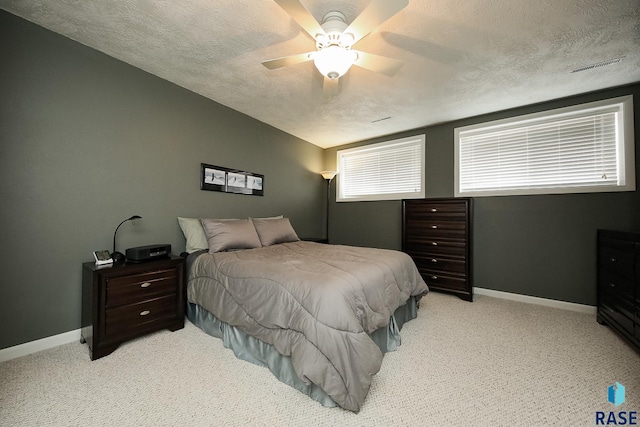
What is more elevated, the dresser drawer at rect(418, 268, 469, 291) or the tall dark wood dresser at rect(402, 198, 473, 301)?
the tall dark wood dresser at rect(402, 198, 473, 301)

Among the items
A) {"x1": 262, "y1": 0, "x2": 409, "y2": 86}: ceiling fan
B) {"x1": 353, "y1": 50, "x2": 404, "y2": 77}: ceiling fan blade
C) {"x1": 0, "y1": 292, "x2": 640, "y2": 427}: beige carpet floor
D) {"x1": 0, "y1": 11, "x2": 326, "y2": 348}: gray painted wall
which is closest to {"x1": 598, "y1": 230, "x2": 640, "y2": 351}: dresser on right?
{"x1": 0, "y1": 292, "x2": 640, "y2": 427}: beige carpet floor

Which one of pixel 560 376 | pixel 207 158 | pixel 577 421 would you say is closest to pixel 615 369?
pixel 560 376

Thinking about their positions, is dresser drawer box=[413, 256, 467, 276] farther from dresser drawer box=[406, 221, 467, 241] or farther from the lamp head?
the lamp head

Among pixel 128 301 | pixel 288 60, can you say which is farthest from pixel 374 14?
pixel 128 301

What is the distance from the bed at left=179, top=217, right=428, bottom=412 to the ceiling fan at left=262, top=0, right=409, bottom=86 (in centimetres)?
148

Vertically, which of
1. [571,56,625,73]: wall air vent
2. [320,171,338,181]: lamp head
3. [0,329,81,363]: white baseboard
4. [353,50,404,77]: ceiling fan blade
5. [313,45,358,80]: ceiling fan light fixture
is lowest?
[0,329,81,363]: white baseboard

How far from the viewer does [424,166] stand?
154 inches

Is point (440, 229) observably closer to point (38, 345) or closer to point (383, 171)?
point (383, 171)

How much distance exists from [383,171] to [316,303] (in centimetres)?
346

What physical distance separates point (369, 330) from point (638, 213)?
10.9 ft

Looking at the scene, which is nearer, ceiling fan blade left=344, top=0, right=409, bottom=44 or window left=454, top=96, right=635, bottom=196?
ceiling fan blade left=344, top=0, right=409, bottom=44

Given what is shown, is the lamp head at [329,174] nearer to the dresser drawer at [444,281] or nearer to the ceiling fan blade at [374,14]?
the dresser drawer at [444,281]

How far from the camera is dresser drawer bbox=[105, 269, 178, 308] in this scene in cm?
189

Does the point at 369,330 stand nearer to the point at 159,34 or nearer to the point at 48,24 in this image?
the point at 159,34
